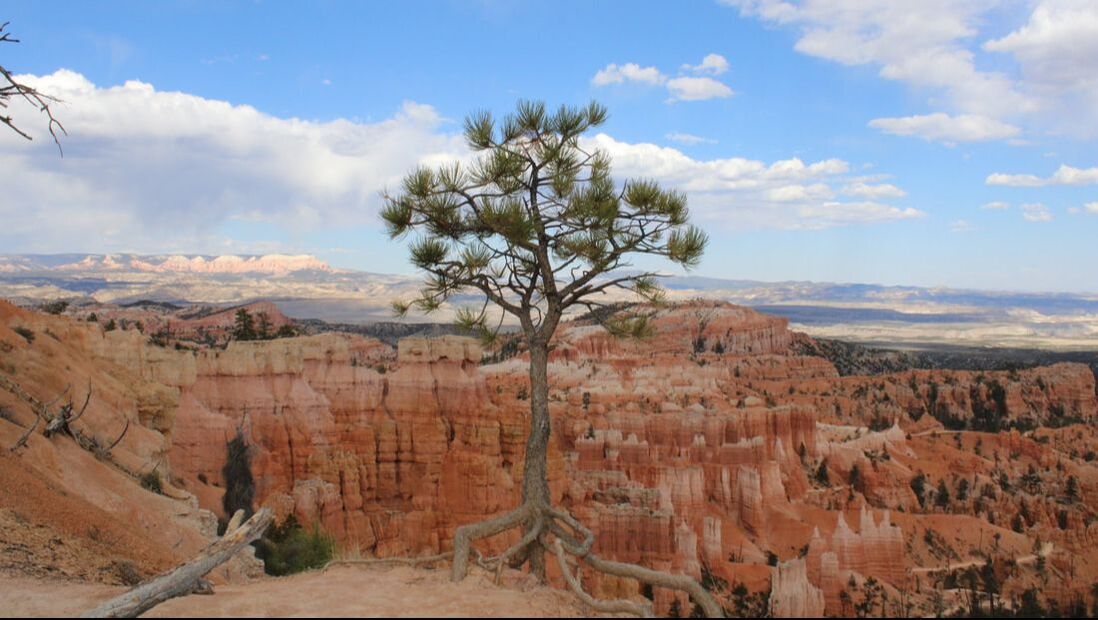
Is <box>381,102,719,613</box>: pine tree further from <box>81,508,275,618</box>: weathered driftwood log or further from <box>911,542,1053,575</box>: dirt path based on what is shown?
<box>911,542,1053,575</box>: dirt path

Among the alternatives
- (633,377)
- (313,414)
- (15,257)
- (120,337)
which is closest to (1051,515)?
(633,377)

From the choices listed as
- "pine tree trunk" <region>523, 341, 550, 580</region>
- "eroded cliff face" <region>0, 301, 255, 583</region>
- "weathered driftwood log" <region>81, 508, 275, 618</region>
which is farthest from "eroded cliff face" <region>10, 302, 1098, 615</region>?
"weathered driftwood log" <region>81, 508, 275, 618</region>

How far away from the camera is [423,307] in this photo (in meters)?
9.35

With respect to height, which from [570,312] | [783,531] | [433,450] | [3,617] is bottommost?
[783,531]

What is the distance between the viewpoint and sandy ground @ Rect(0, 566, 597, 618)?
243 inches

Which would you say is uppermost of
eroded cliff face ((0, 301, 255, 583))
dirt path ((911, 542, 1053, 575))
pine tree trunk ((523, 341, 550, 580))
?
pine tree trunk ((523, 341, 550, 580))

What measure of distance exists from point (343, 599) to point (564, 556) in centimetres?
229

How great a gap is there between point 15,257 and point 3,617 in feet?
699

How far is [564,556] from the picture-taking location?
8023mm

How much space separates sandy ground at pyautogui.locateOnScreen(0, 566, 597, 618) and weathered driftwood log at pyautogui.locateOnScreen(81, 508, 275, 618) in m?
0.12

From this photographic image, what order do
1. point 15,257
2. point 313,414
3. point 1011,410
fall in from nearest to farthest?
1. point 313,414
2. point 1011,410
3. point 15,257

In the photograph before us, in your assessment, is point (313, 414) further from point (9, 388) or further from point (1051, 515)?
point (1051, 515)

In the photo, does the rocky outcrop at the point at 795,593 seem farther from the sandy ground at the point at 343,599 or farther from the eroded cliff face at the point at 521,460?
the sandy ground at the point at 343,599

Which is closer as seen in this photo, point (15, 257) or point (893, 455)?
point (893, 455)
